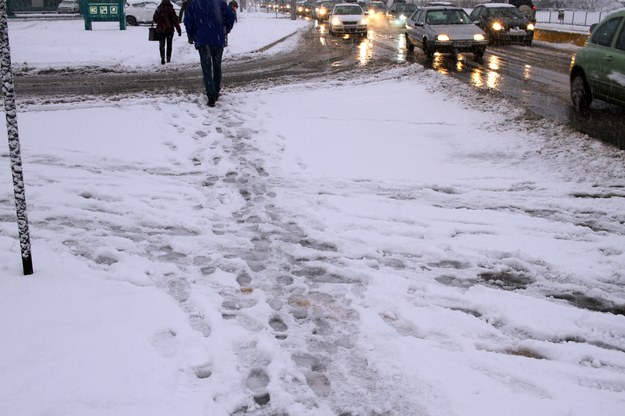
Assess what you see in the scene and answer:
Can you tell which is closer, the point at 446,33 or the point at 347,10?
the point at 446,33

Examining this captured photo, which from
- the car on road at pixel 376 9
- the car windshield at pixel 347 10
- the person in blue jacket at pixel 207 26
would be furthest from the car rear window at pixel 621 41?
the car on road at pixel 376 9

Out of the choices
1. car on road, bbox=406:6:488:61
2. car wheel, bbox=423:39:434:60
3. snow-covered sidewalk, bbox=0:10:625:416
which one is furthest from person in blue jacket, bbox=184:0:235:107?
car wheel, bbox=423:39:434:60

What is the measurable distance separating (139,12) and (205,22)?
27.2 metres

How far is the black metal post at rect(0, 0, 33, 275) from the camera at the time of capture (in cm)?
338

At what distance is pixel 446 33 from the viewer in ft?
57.0

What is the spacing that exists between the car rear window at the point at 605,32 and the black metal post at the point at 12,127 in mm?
8928

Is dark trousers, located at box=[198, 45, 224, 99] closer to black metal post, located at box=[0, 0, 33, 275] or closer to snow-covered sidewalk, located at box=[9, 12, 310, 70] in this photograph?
black metal post, located at box=[0, 0, 33, 275]

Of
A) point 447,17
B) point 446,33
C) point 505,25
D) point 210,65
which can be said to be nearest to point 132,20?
point 505,25

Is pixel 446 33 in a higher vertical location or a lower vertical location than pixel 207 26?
higher

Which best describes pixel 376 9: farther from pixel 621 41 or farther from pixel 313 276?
pixel 313 276

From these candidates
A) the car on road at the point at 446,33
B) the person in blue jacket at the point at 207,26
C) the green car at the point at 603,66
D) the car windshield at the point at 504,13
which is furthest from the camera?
the car windshield at the point at 504,13

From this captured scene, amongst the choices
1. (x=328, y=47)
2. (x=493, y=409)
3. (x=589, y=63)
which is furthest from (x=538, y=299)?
(x=328, y=47)

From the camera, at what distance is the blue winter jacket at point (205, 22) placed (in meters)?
9.44

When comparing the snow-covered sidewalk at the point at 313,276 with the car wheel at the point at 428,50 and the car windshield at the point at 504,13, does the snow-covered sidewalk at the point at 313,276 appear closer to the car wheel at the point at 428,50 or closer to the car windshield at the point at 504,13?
the car wheel at the point at 428,50
